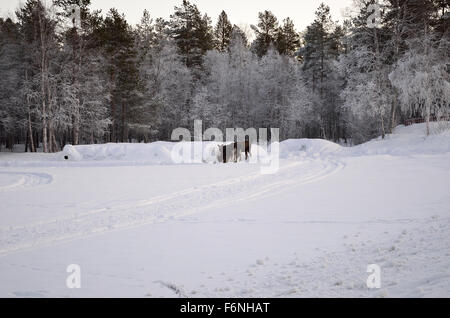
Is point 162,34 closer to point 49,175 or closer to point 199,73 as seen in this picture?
point 199,73

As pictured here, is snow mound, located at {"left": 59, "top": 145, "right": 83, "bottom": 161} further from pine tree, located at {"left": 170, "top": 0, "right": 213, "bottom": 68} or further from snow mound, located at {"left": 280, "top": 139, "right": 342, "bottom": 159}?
pine tree, located at {"left": 170, "top": 0, "right": 213, "bottom": 68}

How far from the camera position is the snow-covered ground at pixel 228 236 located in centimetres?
384

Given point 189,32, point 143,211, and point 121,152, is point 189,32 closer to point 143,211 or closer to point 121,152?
point 121,152

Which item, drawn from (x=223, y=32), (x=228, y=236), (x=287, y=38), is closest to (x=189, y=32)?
(x=223, y=32)

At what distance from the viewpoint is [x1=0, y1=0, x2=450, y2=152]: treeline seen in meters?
25.9

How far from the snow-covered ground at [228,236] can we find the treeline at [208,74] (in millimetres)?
16776

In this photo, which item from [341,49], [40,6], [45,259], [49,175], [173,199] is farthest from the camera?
[341,49]

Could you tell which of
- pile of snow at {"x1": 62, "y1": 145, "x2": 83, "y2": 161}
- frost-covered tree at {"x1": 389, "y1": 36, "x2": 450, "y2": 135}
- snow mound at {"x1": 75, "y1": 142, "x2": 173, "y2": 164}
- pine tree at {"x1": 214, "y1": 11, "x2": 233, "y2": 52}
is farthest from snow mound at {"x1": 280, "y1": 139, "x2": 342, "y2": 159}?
pine tree at {"x1": 214, "y1": 11, "x2": 233, "y2": 52}

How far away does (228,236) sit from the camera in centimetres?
580

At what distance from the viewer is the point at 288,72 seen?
4412cm

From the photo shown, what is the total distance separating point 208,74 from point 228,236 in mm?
42635

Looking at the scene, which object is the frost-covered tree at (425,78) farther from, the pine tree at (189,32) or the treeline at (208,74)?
the pine tree at (189,32)
